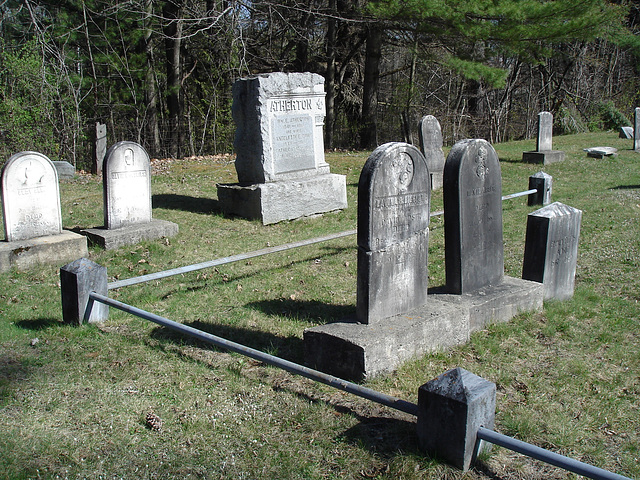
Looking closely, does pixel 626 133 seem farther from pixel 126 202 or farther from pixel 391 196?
pixel 391 196

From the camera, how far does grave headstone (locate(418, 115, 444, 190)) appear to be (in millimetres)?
12383

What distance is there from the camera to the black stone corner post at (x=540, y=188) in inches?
419

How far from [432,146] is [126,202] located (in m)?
6.67

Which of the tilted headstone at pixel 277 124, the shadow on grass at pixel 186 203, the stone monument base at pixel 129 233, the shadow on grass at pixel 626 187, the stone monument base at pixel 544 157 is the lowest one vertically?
the stone monument base at pixel 129 233

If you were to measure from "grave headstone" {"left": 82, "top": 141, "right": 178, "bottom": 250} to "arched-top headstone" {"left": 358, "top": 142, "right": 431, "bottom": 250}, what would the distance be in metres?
4.87

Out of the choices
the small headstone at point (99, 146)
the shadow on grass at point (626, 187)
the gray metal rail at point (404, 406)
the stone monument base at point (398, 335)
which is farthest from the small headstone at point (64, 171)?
the shadow on grass at point (626, 187)

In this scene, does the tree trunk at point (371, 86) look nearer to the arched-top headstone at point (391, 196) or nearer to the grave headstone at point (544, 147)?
the grave headstone at point (544, 147)

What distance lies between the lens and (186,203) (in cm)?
1104

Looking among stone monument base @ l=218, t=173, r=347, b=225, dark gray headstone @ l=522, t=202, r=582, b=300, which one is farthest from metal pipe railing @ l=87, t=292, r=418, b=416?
stone monument base @ l=218, t=173, r=347, b=225

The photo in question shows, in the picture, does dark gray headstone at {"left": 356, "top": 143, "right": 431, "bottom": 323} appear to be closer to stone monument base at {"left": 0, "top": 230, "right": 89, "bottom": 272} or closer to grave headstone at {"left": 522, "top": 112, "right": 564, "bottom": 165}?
stone monument base at {"left": 0, "top": 230, "right": 89, "bottom": 272}

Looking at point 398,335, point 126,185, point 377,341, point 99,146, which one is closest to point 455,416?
point 377,341

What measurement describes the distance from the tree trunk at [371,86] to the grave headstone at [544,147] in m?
5.40

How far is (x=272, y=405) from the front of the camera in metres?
3.96

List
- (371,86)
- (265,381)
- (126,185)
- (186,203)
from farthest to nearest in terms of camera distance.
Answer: (371,86)
(186,203)
(126,185)
(265,381)
